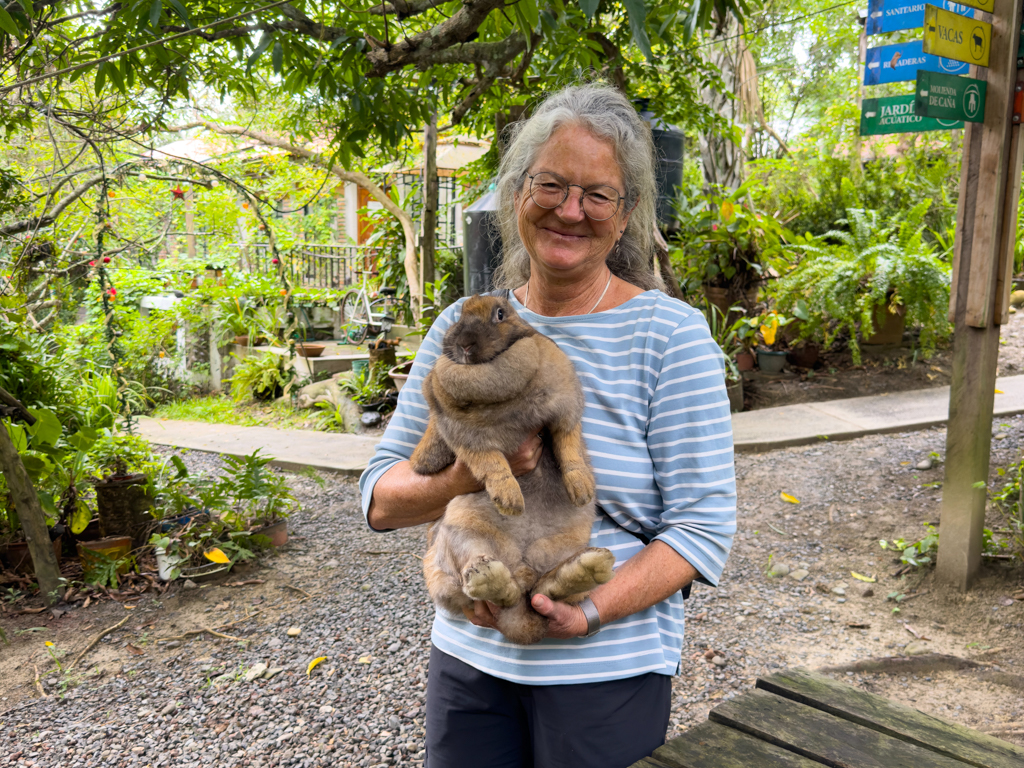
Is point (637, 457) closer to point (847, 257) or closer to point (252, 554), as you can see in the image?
point (252, 554)

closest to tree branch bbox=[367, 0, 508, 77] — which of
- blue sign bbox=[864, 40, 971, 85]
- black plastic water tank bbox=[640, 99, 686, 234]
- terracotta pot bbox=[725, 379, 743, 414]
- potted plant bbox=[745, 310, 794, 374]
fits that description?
blue sign bbox=[864, 40, 971, 85]

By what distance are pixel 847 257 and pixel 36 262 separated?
8590 millimetres

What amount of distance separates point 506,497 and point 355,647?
3.11 meters

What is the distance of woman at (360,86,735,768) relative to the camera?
68.6 inches

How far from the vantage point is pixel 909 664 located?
4.09m

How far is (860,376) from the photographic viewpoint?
8906mm

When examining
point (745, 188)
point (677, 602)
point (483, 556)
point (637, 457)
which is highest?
point (745, 188)

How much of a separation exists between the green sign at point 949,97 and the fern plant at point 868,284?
424cm

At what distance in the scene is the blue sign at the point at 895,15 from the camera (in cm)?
434

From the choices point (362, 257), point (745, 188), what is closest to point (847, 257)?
point (745, 188)

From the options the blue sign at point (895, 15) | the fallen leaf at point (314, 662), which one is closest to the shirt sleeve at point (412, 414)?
the fallen leaf at point (314, 662)

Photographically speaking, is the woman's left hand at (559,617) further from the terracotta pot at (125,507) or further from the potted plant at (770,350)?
the potted plant at (770,350)

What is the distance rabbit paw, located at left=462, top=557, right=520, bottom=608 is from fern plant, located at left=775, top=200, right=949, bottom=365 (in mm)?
7556

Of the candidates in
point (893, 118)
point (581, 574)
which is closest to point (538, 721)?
point (581, 574)
